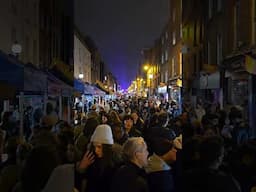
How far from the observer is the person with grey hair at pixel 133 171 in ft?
18.4

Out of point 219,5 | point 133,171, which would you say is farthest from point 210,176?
point 219,5

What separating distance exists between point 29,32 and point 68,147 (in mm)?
25151

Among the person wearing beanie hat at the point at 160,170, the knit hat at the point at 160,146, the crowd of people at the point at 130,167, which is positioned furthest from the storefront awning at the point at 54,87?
the person wearing beanie hat at the point at 160,170

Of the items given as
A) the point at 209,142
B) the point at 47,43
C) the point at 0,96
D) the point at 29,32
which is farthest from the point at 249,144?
the point at 47,43

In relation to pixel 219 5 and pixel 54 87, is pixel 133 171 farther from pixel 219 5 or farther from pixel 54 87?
pixel 219 5

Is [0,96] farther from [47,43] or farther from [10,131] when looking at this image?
[47,43]

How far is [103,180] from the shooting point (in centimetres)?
617

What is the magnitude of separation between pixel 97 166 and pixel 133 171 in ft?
1.96

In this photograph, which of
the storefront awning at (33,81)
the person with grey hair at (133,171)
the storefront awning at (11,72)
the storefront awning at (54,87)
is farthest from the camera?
the storefront awning at (54,87)

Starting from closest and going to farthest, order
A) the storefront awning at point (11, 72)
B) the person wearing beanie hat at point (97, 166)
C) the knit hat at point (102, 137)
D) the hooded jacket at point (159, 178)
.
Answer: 1. the hooded jacket at point (159, 178)
2. the person wearing beanie hat at point (97, 166)
3. the knit hat at point (102, 137)
4. the storefront awning at point (11, 72)

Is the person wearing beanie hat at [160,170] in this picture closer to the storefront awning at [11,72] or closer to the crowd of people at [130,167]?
the crowd of people at [130,167]

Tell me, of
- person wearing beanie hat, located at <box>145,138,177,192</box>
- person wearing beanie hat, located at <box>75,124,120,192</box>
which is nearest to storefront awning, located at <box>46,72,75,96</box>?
person wearing beanie hat, located at <box>145,138,177,192</box>

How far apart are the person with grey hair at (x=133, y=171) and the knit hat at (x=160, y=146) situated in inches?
26.5

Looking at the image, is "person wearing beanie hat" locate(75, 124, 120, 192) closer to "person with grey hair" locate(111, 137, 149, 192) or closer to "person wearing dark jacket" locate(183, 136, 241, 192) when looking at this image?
"person with grey hair" locate(111, 137, 149, 192)
